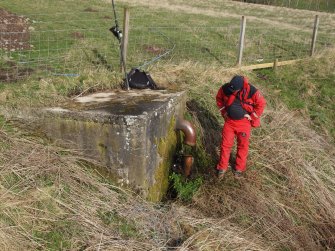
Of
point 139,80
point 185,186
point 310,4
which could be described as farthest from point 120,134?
point 310,4

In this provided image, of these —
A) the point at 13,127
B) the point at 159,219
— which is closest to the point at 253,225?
the point at 159,219

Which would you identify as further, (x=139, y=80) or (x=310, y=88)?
(x=310, y=88)

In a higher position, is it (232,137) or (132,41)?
(132,41)

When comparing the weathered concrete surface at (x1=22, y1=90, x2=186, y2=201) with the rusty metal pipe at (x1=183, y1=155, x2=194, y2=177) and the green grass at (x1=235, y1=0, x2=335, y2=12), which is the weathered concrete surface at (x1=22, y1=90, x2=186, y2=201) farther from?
the green grass at (x1=235, y1=0, x2=335, y2=12)

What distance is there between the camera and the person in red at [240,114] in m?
5.28

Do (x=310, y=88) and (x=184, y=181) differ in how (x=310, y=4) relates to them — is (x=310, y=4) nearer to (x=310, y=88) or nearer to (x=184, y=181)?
(x=310, y=88)

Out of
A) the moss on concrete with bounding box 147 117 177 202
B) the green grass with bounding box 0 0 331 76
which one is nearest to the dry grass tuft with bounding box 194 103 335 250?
the moss on concrete with bounding box 147 117 177 202

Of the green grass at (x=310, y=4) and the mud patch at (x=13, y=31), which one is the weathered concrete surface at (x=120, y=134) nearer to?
the mud patch at (x=13, y=31)

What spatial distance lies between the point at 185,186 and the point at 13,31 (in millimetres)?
7414

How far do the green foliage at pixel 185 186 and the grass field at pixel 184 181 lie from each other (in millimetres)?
13

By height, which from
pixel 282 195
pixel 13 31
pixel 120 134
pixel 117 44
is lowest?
pixel 282 195

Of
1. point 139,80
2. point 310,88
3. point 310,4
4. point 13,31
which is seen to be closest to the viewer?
point 139,80

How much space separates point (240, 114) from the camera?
17.3 ft

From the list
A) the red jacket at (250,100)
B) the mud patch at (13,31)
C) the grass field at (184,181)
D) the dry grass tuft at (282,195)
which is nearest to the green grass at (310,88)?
the grass field at (184,181)
